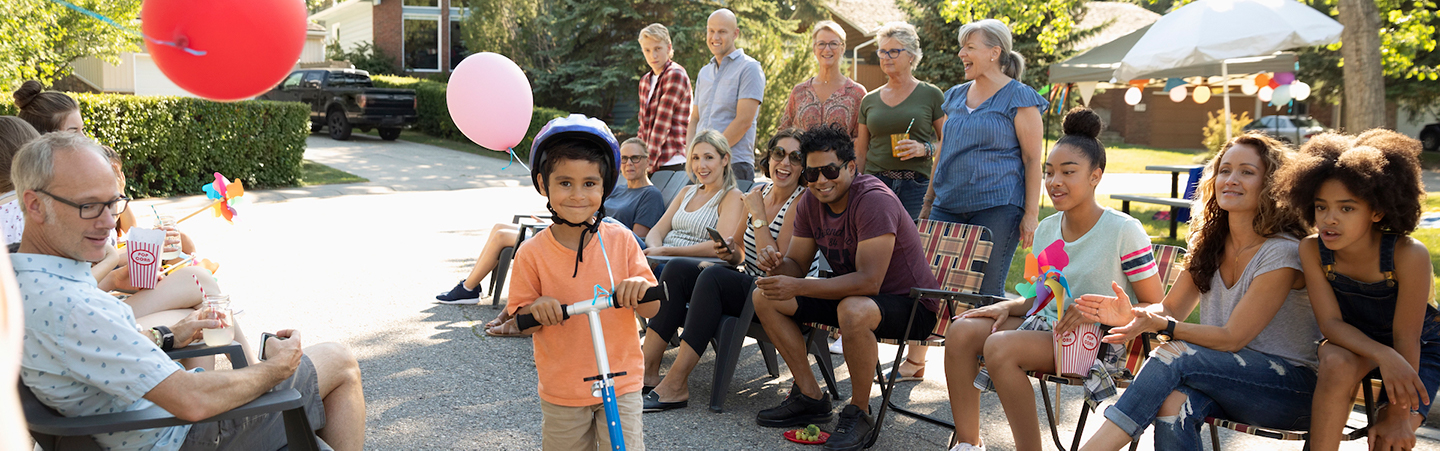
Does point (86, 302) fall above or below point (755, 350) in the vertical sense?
above

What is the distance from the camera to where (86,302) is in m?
2.07

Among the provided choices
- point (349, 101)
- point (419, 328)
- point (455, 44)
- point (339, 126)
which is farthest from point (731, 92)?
point (455, 44)

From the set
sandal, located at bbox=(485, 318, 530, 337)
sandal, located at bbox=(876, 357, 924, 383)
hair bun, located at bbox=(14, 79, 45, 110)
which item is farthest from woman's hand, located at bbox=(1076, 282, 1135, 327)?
hair bun, located at bbox=(14, 79, 45, 110)

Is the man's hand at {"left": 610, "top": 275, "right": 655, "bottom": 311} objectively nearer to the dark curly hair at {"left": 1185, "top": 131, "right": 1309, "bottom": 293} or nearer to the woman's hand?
the woman's hand

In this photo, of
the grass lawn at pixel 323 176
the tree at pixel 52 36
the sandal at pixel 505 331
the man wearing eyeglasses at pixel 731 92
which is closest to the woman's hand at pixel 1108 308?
Result: the man wearing eyeglasses at pixel 731 92

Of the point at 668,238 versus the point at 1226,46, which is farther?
the point at 1226,46

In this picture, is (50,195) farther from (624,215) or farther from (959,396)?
(624,215)

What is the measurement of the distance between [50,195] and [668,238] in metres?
3.28

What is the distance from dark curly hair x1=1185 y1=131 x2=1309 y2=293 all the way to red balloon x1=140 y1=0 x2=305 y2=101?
2701 millimetres

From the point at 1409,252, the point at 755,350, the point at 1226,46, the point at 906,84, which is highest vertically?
the point at 1226,46

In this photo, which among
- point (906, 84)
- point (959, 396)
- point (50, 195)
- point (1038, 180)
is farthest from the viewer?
point (906, 84)

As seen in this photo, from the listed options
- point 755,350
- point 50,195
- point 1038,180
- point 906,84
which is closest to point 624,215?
point 755,350

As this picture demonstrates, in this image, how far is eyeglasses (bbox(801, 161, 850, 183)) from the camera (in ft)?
12.1

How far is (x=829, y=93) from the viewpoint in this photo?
17.3 feet
